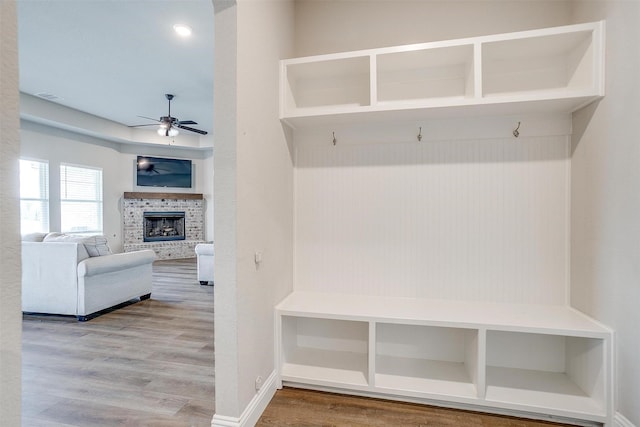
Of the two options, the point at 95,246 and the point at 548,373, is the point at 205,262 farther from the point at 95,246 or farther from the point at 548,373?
the point at 548,373

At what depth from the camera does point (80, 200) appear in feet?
→ 22.5

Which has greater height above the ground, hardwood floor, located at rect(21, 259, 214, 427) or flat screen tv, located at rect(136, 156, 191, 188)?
flat screen tv, located at rect(136, 156, 191, 188)

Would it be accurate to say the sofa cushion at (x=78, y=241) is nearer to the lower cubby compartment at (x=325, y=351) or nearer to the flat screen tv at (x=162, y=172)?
the lower cubby compartment at (x=325, y=351)

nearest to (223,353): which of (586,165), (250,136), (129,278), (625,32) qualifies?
(250,136)

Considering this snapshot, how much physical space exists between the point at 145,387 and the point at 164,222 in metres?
6.84

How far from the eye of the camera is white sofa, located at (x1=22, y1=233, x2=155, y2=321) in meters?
3.75

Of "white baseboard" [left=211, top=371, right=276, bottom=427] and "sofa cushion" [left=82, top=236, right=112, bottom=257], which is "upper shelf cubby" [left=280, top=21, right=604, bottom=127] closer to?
"white baseboard" [left=211, top=371, right=276, bottom=427]

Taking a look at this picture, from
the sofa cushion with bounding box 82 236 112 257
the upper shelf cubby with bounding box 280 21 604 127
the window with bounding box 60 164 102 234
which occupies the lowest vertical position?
the sofa cushion with bounding box 82 236 112 257

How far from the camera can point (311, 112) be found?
2.34 m

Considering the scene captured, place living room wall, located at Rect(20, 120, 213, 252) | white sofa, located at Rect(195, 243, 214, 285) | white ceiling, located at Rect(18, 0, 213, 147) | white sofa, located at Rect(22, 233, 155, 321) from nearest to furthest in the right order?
white ceiling, located at Rect(18, 0, 213, 147)
white sofa, located at Rect(22, 233, 155, 321)
white sofa, located at Rect(195, 243, 214, 285)
living room wall, located at Rect(20, 120, 213, 252)

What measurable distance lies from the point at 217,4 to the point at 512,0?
2005 millimetres

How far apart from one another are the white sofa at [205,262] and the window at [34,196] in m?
3.26

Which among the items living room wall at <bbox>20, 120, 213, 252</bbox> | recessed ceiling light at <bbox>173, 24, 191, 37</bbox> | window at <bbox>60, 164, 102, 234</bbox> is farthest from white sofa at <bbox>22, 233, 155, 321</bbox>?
window at <bbox>60, 164, 102, 234</bbox>

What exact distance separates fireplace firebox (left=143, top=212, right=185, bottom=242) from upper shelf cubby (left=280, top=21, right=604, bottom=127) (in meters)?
7.00
